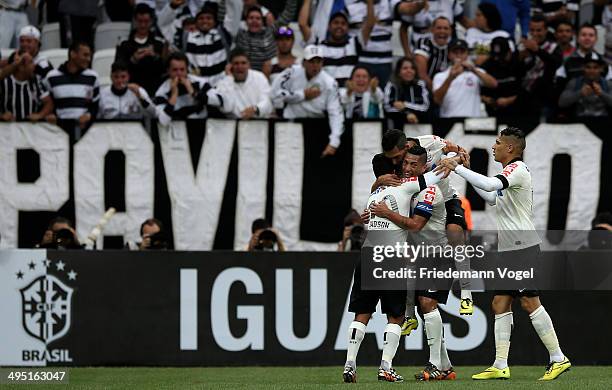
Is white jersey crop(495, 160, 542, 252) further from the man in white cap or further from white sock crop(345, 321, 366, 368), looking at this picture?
the man in white cap

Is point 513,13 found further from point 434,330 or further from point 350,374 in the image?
point 350,374

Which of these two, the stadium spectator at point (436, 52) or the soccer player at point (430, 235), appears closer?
the soccer player at point (430, 235)

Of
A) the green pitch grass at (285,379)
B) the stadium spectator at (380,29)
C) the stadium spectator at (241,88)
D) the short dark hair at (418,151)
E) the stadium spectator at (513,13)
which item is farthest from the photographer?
the stadium spectator at (513,13)

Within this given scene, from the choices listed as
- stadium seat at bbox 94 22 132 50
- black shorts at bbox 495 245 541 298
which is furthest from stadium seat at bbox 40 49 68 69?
black shorts at bbox 495 245 541 298

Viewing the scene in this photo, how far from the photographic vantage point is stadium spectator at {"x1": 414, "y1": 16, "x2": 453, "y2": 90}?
733 inches

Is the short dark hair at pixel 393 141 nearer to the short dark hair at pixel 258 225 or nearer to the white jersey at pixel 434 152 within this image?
the white jersey at pixel 434 152

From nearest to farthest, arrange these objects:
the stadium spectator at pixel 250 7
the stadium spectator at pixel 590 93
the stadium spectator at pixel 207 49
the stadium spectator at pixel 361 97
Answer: the stadium spectator at pixel 590 93 < the stadium spectator at pixel 361 97 < the stadium spectator at pixel 207 49 < the stadium spectator at pixel 250 7

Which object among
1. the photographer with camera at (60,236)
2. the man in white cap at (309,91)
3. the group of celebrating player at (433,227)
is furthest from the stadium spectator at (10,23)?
the group of celebrating player at (433,227)

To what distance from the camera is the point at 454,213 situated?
12.2 meters

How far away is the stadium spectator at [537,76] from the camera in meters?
17.8

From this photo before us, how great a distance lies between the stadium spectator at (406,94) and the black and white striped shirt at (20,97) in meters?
4.86

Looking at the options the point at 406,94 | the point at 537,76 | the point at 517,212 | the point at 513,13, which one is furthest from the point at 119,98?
the point at 517,212

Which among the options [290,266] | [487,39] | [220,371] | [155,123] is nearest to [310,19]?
[487,39]

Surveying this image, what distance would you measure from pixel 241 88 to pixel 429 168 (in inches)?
227
